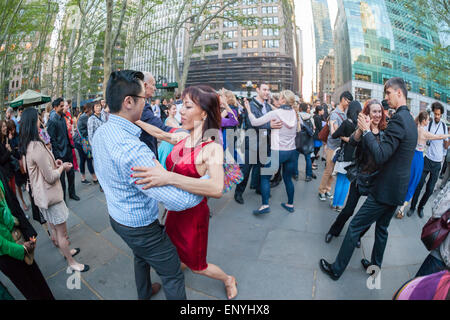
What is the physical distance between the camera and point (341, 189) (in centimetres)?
415

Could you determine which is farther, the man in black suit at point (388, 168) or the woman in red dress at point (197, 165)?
the man in black suit at point (388, 168)

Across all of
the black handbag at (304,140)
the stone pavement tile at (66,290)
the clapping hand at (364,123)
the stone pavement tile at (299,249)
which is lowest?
the stone pavement tile at (299,249)

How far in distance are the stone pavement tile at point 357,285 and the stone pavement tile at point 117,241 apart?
2398 millimetres

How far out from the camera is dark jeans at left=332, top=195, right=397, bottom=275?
2340mm

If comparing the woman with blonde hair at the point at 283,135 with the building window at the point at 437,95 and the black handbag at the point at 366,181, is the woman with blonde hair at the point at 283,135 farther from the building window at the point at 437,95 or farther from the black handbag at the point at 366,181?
the building window at the point at 437,95

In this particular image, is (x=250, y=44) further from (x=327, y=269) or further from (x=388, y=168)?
(x=327, y=269)

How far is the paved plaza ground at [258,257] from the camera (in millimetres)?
2361

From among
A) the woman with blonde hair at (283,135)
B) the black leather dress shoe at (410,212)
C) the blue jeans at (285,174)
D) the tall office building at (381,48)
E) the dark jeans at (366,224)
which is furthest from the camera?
the tall office building at (381,48)

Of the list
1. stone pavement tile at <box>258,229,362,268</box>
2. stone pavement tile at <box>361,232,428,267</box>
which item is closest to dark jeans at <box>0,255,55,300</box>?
stone pavement tile at <box>258,229,362,268</box>

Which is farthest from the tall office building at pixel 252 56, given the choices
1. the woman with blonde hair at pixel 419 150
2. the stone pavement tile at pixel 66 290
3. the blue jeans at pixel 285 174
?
the stone pavement tile at pixel 66 290

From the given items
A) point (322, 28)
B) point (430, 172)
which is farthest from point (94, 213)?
point (322, 28)
